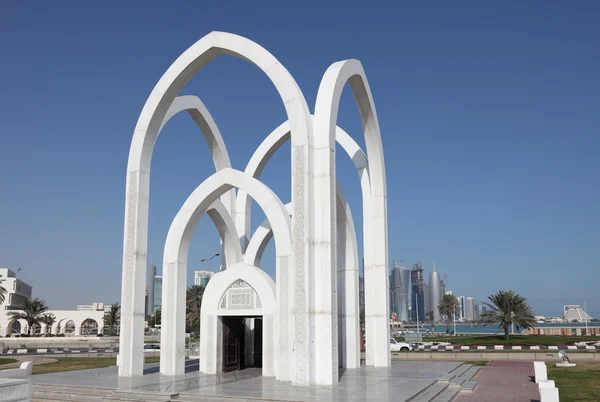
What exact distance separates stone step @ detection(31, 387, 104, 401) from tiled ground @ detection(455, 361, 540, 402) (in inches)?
349

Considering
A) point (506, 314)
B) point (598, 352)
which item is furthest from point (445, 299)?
point (598, 352)

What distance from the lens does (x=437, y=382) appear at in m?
15.2

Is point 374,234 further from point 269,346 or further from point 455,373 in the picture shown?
point 269,346

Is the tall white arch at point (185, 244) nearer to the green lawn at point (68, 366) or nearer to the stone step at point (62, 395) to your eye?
the stone step at point (62, 395)

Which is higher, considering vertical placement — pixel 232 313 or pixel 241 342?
pixel 232 313

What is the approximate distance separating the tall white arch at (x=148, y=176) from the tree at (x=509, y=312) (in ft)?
106

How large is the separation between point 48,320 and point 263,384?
53.9 metres

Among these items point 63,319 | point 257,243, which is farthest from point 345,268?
point 63,319

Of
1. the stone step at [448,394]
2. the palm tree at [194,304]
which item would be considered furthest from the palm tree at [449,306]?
the stone step at [448,394]

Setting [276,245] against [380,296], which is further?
[380,296]

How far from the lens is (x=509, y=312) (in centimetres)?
4291

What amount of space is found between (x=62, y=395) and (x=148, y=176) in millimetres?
7022

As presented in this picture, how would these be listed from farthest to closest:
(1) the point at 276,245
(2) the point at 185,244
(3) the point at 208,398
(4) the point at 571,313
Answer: (4) the point at 571,313 → (2) the point at 185,244 → (1) the point at 276,245 → (3) the point at 208,398

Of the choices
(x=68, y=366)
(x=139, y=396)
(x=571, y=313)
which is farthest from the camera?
(x=571, y=313)
